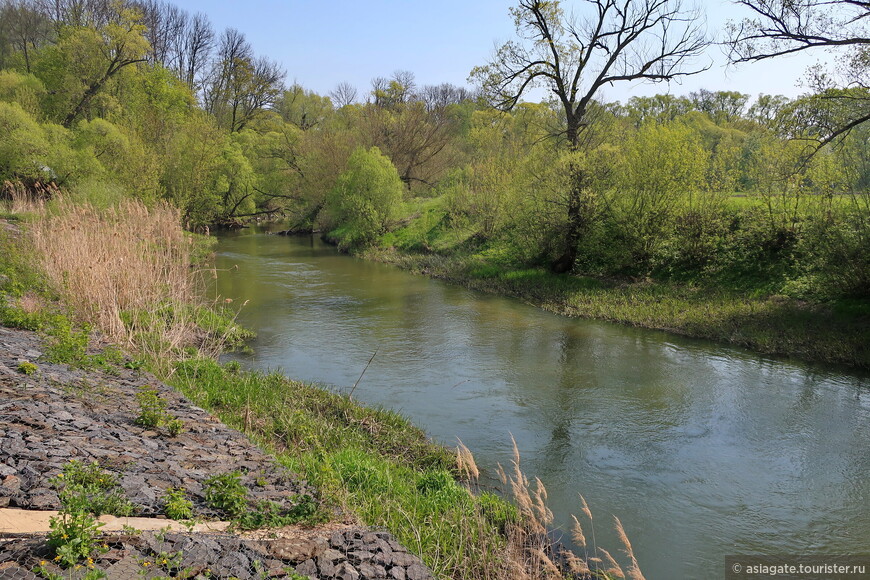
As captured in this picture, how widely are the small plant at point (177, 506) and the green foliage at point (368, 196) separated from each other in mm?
28595

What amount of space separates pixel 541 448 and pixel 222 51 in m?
56.9

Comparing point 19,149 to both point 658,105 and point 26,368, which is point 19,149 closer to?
point 26,368

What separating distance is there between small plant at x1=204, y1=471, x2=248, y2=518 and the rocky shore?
0.07m

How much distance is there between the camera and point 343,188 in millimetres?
33875

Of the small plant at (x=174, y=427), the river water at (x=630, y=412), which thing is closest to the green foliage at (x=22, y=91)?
the river water at (x=630, y=412)

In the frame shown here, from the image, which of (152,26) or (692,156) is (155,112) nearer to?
(152,26)

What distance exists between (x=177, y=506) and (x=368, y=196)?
2980 cm

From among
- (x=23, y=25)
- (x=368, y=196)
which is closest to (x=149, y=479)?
(x=368, y=196)

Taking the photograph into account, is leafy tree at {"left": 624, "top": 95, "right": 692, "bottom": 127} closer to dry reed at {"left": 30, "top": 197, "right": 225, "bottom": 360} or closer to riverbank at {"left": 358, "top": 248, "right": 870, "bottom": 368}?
riverbank at {"left": 358, "top": 248, "right": 870, "bottom": 368}

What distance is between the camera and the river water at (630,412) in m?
6.85

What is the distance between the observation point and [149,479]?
15.5ft

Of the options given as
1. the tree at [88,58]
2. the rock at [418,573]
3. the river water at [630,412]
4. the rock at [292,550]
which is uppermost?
the tree at [88,58]

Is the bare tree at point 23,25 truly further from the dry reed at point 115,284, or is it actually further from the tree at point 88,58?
the dry reed at point 115,284

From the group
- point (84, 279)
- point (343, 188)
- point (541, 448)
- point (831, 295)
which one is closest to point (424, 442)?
point (541, 448)
